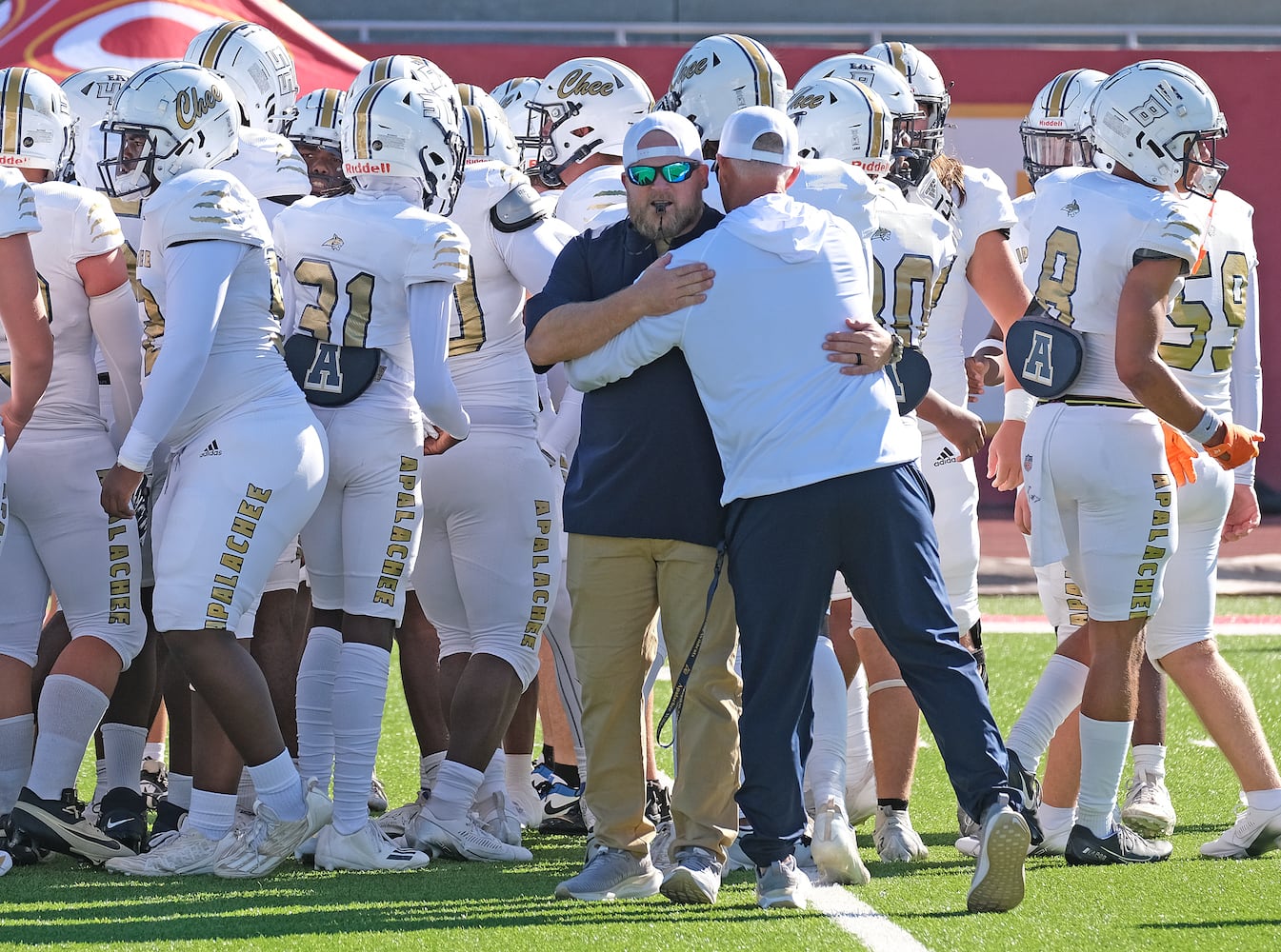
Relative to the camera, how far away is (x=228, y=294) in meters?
4.49

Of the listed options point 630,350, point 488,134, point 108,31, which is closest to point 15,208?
point 488,134

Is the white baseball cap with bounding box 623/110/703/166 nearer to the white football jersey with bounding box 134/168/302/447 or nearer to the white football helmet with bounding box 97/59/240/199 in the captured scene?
the white football jersey with bounding box 134/168/302/447

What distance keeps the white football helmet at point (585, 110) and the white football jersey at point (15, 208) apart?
5.72 feet

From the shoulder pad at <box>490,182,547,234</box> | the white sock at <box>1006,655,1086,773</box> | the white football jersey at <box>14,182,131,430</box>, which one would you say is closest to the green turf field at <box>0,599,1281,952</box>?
the white sock at <box>1006,655,1086,773</box>

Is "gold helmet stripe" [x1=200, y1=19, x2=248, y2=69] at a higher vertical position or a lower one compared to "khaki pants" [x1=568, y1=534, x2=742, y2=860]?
higher

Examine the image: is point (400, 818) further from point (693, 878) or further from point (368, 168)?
point (368, 168)

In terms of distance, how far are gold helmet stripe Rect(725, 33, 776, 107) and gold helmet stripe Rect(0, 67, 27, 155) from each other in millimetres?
2009

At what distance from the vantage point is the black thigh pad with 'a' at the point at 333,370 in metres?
4.63

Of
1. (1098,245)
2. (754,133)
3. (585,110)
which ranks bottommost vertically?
(1098,245)

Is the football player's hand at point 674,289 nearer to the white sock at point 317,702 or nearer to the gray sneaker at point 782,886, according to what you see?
the gray sneaker at point 782,886

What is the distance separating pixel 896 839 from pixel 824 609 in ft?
3.33

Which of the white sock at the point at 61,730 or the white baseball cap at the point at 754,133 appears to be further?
the white sock at the point at 61,730

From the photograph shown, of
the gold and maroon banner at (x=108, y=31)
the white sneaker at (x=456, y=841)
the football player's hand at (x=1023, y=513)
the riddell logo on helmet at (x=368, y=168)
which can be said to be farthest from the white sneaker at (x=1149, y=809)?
the gold and maroon banner at (x=108, y=31)

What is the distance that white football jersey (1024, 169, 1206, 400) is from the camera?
4.42 metres
